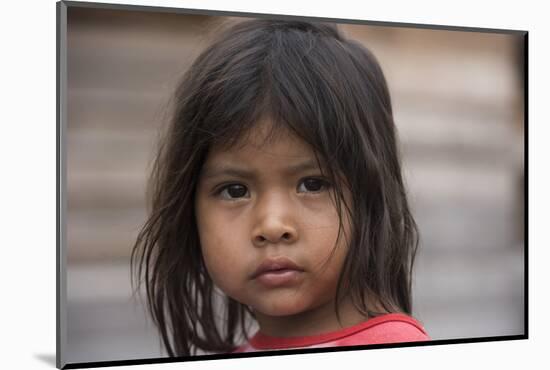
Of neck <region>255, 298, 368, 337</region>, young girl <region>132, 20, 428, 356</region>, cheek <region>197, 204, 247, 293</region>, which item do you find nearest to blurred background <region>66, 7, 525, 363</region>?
young girl <region>132, 20, 428, 356</region>

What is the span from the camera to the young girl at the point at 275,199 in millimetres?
2740

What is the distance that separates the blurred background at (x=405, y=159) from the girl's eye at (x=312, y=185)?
0.46 m

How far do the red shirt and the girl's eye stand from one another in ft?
1.47

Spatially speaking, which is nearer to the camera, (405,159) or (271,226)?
(271,226)

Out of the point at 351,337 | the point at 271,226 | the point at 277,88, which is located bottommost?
the point at 351,337

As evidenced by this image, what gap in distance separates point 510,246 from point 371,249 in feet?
2.55

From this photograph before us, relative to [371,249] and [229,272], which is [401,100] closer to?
[371,249]

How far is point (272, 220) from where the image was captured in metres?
2.75

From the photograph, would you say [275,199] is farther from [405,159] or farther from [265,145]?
[405,159]

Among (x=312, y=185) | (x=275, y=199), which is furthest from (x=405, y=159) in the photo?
(x=275, y=199)

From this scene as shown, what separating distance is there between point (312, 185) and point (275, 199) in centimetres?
13

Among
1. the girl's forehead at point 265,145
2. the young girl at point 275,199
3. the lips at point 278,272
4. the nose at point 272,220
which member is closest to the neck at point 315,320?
the young girl at point 275,199

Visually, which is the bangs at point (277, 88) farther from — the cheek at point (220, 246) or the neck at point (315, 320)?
the neck at point (315, 320)

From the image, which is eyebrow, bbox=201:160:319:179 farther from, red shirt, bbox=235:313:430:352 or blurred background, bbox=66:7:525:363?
red shirt, bbox=235:313:430:352
